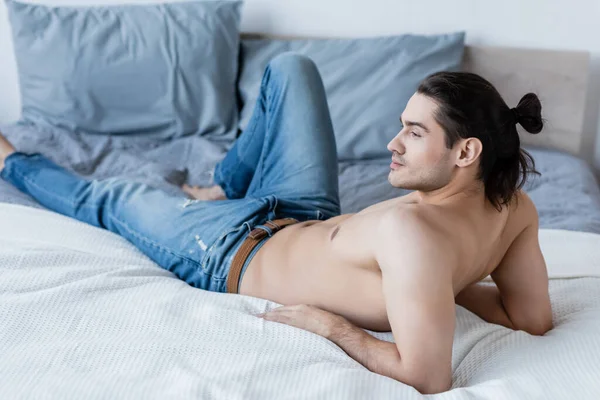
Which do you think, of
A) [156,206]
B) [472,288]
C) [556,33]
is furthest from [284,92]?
[556,33]

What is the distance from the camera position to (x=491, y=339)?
135 centimetres

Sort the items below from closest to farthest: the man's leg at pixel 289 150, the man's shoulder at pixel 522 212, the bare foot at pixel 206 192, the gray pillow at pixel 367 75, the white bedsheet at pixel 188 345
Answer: the white bedsheet at pixel 188 345 < the man's shoulder at pixel 522 212 < the man's leg at pixel 289 150 < the bare foot at pixel 206 192 < the gray pillow at pixel 367 75

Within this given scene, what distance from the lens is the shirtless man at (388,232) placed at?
1.17m

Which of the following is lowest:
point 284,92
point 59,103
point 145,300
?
point 59,103

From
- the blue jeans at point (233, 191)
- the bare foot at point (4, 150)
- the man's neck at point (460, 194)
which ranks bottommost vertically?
the bare foot at point (4, 150)

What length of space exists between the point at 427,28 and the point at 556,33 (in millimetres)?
453

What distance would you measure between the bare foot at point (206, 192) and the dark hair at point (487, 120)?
35.1 inches

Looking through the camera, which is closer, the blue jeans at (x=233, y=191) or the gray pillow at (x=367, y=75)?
the blue jeans at (x=233, y=191)

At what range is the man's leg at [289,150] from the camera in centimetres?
177

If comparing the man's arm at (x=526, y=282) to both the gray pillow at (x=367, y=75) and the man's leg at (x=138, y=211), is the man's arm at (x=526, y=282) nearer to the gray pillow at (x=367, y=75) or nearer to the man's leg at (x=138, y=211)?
the man's leg at (x=138, y=211)

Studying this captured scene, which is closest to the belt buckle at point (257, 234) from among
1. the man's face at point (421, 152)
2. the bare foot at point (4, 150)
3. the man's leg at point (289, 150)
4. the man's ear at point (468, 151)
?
the man's leg at point (289, 150)

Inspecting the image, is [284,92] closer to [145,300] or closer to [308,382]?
[145,300]

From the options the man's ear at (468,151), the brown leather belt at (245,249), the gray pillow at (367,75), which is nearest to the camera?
the man's ear at (468,151)

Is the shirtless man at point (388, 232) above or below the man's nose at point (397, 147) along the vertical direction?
below
